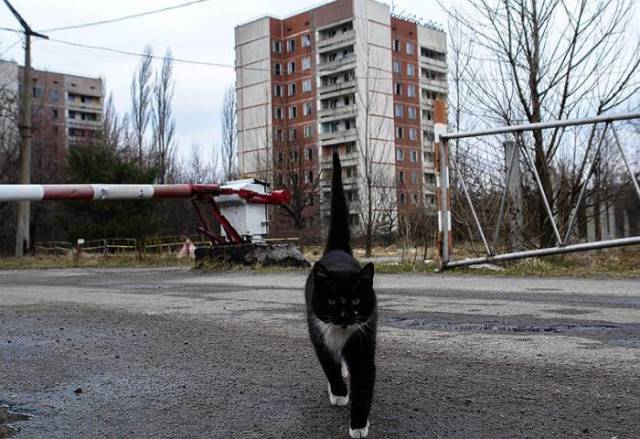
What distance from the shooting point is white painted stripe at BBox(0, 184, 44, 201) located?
7658 millimetres

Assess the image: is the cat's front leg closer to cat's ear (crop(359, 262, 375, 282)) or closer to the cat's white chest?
the cat's white chest

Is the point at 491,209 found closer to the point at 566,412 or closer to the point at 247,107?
the point at 566,412

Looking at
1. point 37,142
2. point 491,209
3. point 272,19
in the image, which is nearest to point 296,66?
point 272,19

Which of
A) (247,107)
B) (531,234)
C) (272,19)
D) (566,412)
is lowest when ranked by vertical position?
(566,412)

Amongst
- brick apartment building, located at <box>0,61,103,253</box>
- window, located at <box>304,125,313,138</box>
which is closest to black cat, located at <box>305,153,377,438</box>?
brick apartment building, located at <box>0,61,103,253</box>

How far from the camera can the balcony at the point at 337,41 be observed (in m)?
56.6

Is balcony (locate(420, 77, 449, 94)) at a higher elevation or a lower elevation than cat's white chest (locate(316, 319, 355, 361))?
higher

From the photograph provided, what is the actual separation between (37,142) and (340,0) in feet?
99.0

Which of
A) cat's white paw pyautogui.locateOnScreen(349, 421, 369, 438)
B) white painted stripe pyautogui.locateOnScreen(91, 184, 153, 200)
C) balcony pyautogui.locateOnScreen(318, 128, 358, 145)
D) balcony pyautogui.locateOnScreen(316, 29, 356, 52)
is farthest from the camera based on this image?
balcony pyautogui.locateOnScreen(316, 29, 356, 52)

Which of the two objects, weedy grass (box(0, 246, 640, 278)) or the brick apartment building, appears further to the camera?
the brick apartment building

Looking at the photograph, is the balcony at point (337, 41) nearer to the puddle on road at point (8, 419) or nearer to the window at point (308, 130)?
the window at point (308, 130)

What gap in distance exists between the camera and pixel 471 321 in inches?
175

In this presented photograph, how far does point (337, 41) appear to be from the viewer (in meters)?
57.7

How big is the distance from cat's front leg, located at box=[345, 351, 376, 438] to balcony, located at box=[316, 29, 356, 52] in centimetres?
5695
